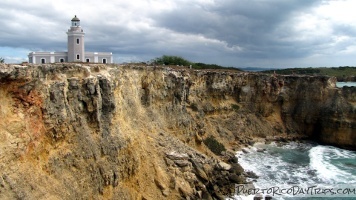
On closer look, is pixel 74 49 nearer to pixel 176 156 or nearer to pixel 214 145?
pixel 214 145

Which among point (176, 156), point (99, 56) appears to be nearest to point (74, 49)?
point (99, 56)

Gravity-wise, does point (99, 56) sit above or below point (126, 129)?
above

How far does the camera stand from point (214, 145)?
123 ft

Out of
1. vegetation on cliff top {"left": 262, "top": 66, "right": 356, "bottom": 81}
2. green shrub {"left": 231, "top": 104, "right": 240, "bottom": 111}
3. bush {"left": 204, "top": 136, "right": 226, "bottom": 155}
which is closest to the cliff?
green shrub {"left": 231, "top": 104, "right": 240, "bottom": 111}

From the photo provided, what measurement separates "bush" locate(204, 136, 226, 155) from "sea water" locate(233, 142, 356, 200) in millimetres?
2512

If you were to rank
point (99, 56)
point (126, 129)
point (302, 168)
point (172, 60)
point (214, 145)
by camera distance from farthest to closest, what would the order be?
point (172, 60)
point (99, 56)
point (214, 145)
point (302, 168)
point (126, 129)

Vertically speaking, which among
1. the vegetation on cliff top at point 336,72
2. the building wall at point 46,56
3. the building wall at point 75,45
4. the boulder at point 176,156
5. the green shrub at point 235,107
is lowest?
the boulder at point 176,156

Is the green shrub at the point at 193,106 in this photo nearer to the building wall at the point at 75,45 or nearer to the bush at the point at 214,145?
the bush at the point at 214,145

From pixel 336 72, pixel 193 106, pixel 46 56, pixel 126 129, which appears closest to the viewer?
pixel 126 129

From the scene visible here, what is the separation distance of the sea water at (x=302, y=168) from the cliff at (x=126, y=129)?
96.9 inches

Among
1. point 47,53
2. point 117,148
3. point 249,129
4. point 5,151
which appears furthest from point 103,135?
point 249,129

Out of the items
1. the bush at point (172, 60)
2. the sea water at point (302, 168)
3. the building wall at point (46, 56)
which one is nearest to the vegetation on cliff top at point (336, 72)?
the bush at point (172, 60)

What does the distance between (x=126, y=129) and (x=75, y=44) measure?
877 inches

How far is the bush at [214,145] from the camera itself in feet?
121
